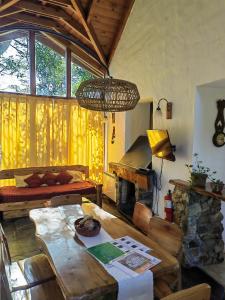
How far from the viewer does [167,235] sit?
2.04 meters

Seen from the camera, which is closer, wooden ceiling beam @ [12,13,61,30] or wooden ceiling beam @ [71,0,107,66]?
wooden ceiling beam @ [71,0,107,66]

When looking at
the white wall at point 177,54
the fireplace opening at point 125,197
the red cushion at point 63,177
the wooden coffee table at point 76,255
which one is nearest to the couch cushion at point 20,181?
the red cushion at point 63,177

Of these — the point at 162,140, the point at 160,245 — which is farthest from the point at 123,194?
the point at 160,245

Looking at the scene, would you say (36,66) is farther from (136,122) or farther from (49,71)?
(136,122)

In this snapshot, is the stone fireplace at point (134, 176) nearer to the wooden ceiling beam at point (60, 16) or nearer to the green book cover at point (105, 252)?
the green book cover at point (105, 252)

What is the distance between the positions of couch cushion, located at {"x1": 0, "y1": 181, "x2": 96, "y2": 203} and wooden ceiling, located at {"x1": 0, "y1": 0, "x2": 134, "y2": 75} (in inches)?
98.3

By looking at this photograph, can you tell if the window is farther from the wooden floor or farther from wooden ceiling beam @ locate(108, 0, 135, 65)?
the wooden floor

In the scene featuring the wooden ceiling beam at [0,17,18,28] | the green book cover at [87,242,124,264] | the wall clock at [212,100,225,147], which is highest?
the wooden ceiling beam at [0,17,18,28]

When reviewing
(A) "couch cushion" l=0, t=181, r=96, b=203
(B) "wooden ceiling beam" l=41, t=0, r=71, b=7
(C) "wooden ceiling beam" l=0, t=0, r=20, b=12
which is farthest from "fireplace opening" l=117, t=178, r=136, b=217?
(C) "wooden ceiling beam" l=0, t=0, r=20, b=12

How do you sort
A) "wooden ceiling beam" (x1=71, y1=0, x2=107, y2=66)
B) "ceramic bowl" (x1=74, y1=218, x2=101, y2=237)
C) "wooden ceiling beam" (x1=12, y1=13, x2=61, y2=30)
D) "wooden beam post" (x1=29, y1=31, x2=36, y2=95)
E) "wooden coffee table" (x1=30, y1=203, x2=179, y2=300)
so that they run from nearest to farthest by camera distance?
1. "wooden coffee table" (x1=30, y1=203, x2=179, y2=300)
2. "ceramic bowl" (x1=74, y1=218, x2=101, y2=237)
3. "wooden ceiling beam" (x1=71, y1=0, x2=107, y2=66)
4. "wooden ceiling beam" (x1=12, y1=13, x2=61, y2=30)
5. "wooden beam post" (x1=29, y1=31, x2=36, y2=95)

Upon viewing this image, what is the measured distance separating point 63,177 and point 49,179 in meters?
0.27

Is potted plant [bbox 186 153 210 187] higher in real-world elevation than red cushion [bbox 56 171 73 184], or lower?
higher

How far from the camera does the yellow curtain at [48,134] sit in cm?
479

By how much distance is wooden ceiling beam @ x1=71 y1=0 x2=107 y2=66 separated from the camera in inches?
168
